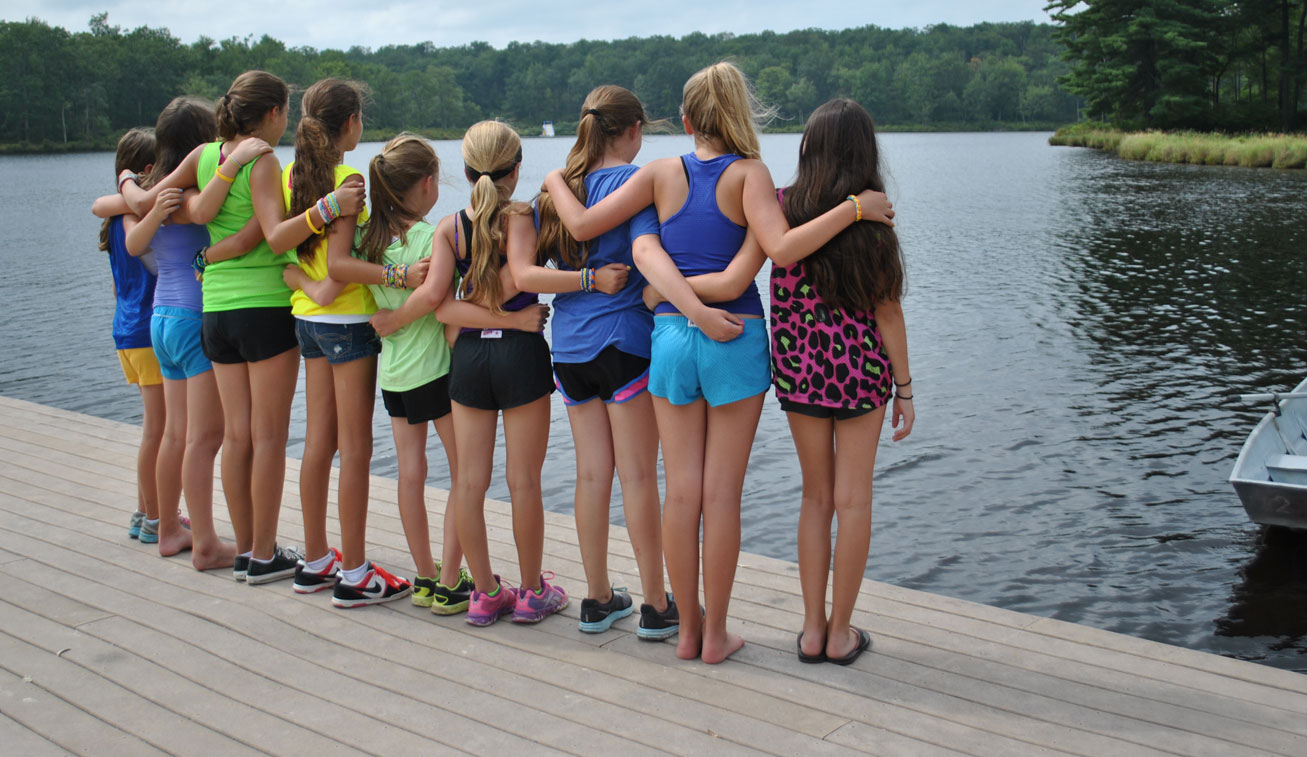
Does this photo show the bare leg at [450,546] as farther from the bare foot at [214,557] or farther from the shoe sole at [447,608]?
the bare foot at [214,557]

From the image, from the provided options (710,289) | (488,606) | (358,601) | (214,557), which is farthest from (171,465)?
(710,289)

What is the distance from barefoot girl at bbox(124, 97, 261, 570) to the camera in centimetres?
368

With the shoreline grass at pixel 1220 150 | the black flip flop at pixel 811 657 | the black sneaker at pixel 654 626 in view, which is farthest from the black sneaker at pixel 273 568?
the shoreline grass at pixel 1220 150

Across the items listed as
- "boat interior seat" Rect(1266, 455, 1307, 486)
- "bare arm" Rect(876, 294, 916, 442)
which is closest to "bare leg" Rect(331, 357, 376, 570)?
"bare arm" Rect(876, 294, 916, 442)

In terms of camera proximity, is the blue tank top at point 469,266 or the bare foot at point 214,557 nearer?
the blue tank top at point 469,266

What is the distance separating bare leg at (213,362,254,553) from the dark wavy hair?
79.1 inches

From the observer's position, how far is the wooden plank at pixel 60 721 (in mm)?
2539

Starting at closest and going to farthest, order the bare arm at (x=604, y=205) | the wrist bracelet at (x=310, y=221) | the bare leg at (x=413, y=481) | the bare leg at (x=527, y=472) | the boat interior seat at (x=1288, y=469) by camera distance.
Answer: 1. the bare arm at (x=604, y=205)
2. the bare leg at (x=527, y=472)
3. the wrist bracelet at (x=310, y=221)
4. the bare leg at (x=413, y=481)
5. the boat interior seat at (x=1288, y=469)

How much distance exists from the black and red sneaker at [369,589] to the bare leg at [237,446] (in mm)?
505

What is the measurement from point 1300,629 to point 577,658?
4623 millimetres

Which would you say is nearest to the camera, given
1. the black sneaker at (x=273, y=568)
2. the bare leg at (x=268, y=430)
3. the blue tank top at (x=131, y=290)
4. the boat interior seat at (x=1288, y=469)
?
the bare leg at (x=268, y=430)

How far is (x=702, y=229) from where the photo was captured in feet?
9.11

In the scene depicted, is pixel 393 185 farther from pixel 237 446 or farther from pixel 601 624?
pixel 601 624

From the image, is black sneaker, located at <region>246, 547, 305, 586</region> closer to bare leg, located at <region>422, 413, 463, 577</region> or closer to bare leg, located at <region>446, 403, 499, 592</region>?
bare leg, located at <region>422, 413, 463, 577</region>
